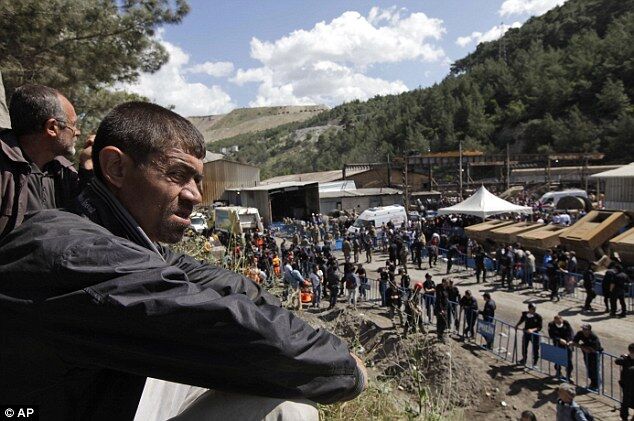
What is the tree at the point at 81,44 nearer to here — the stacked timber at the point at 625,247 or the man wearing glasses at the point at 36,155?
the man wearing glasses at the point at 36,155

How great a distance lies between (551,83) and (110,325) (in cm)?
8702

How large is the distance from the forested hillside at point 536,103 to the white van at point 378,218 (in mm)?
40452

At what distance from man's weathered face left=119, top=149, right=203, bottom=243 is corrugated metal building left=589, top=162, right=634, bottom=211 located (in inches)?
1091

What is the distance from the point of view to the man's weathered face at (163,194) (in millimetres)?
1422

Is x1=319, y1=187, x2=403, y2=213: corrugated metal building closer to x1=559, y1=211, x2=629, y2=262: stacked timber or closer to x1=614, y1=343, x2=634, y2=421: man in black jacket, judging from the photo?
x1=559, y1=211, x2=629, y2=262: stacked timber

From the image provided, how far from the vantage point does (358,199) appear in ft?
131

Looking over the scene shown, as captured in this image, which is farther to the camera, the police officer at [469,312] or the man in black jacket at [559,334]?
the police officer at [469,312]

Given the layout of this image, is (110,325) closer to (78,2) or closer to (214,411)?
(214,411)

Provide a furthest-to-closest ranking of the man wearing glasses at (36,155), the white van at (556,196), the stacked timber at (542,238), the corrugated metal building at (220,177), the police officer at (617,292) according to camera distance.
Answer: the corrugated metal building at (220,177) < the white van at (556,196) < the stacked timber at (542,238) < the police officer at (617,292) < the man wearing glasses at (36,155)

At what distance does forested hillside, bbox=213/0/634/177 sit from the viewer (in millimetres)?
65956

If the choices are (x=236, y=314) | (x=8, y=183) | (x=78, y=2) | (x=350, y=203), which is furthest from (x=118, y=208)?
(x=350, y=203)

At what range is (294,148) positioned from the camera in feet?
490

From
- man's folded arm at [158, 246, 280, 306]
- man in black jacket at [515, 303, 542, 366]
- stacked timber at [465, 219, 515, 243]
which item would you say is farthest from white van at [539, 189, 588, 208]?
man's folded arm at [158, 246, 280, 306]

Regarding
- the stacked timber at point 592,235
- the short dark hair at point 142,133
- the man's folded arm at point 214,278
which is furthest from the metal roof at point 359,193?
the short dark hair at point 142,133
